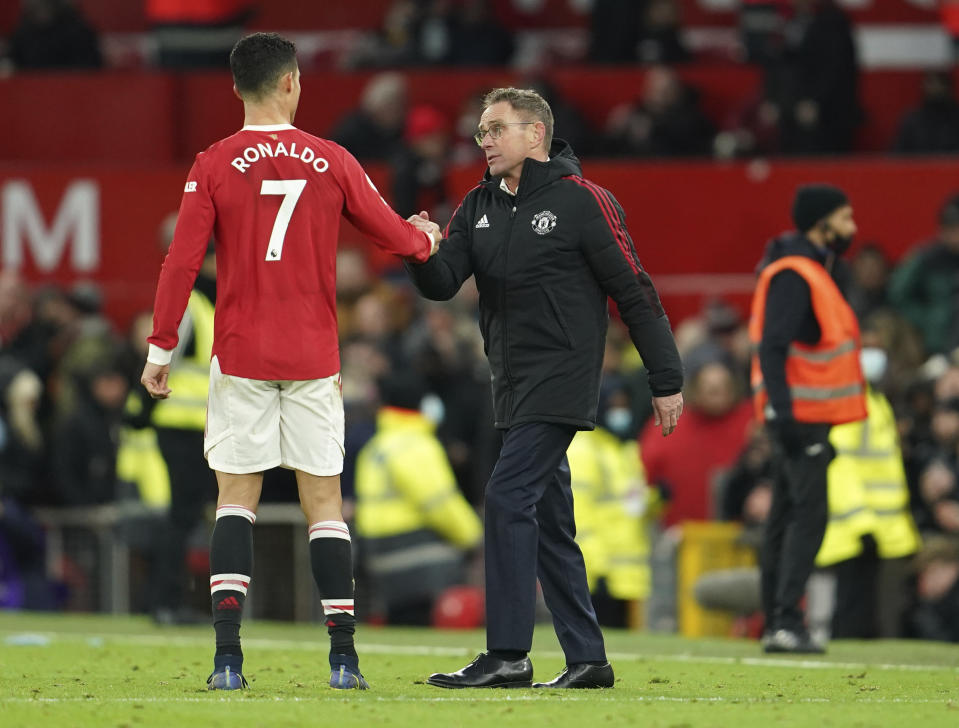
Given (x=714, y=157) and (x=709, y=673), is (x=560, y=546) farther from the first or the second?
(x=714, y=157)

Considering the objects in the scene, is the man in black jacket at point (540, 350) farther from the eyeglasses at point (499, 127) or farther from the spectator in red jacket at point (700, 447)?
the spectator in red jacket at point (700, 447)

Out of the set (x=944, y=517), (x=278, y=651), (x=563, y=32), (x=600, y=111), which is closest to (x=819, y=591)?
(x=944, y=517)

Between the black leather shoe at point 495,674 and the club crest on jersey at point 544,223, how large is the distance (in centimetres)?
151

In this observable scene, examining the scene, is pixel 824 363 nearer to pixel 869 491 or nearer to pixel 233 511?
pixel 869 491

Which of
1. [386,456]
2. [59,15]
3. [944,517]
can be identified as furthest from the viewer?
[59,15]

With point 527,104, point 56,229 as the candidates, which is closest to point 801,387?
point 527,104

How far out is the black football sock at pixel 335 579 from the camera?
24.3 feet

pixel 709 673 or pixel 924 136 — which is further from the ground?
pixel 924 136

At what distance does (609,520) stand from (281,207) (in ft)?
19.3

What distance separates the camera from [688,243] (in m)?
17.0

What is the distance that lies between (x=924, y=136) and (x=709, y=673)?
9.12 meters

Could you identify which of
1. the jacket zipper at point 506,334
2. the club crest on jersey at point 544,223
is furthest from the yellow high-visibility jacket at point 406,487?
the club crest on jersey at point 544,223

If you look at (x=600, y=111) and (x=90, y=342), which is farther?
(x=600, y=111)

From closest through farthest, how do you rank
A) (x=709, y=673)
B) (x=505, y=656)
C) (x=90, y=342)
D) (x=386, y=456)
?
(x=505, y=656)
(x=709, y=673)
(x=386, y=456)
(x=90, y=342)
